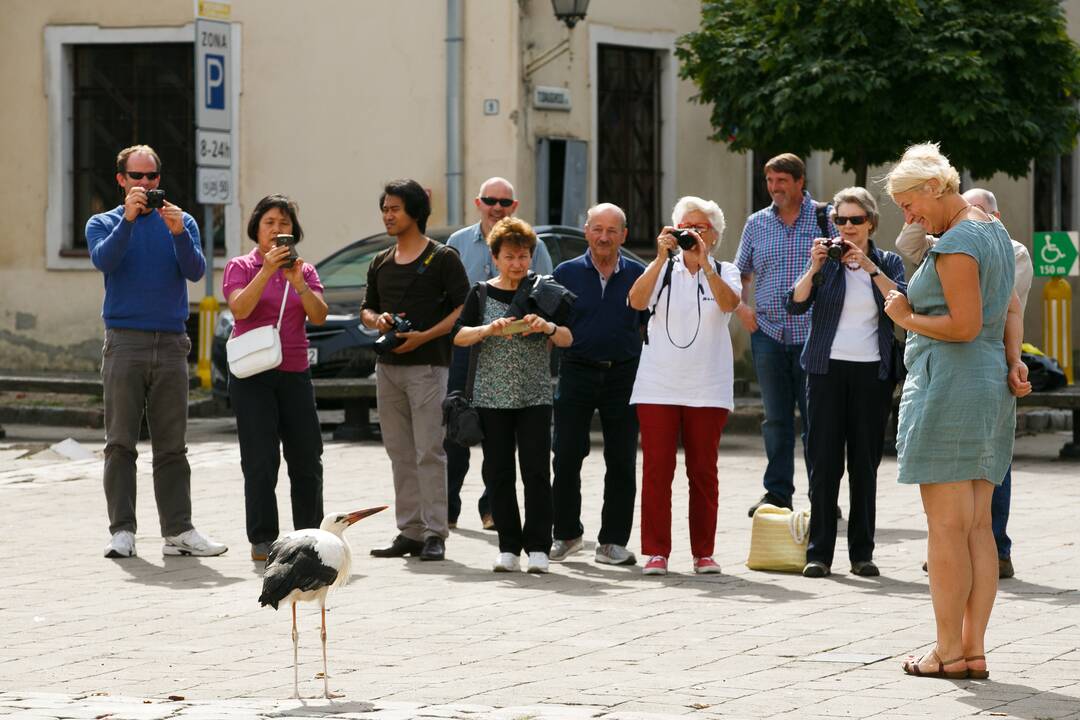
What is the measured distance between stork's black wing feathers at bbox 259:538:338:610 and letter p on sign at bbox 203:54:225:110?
13149 mm

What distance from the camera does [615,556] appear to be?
9.93m

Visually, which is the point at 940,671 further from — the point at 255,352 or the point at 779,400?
the point at 779,400

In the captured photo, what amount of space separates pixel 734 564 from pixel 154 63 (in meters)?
14.4

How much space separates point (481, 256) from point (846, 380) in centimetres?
251

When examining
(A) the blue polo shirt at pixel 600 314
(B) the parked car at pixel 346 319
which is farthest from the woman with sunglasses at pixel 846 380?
(B) the parked car at pixel 346 319

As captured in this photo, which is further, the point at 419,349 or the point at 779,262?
the point at 779,262

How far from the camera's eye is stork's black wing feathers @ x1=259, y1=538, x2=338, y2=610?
661cm

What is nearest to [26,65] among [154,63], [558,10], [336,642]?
[154,63]

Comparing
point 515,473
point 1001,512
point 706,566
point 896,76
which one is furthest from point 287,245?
point 896,76

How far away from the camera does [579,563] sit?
998cm

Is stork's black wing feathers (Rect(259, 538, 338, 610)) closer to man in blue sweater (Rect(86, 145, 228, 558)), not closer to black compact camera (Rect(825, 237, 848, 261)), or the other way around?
black compact camera (Rect(825, 237, 848, 261))

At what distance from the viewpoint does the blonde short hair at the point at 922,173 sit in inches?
270

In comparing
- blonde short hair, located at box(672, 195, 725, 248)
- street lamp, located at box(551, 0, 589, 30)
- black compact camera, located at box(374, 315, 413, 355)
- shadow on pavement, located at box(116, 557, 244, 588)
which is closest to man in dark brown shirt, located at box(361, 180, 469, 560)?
black compact camera, located at box(374, 315, 413, 355)

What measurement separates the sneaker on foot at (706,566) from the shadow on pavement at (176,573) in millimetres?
2134
